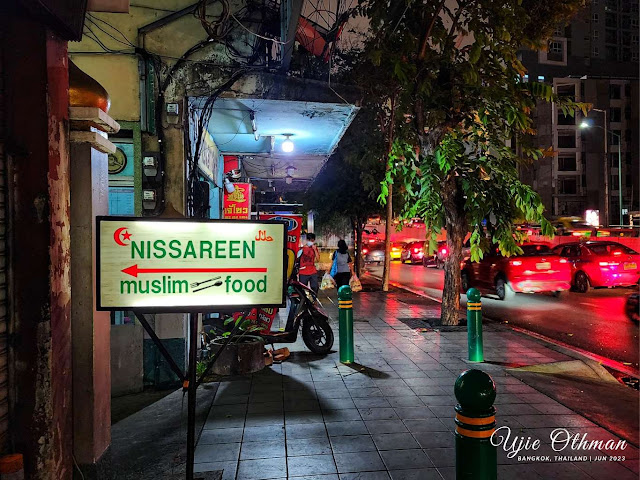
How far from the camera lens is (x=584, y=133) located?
1927 inches

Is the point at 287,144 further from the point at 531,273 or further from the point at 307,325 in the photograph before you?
the point at 531,273

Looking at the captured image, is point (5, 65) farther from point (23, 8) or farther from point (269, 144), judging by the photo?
point (269, 144)

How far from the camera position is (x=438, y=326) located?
392 inches

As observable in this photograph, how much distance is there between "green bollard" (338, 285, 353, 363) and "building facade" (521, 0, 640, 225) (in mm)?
44690

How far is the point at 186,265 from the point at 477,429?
6.80 feet

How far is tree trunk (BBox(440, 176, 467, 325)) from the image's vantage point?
9.61 meters

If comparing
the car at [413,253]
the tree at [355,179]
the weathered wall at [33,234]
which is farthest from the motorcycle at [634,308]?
the car at [413,253]

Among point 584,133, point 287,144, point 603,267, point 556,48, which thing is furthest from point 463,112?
point 556,48

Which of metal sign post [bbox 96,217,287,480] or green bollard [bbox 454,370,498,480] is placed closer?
green bollard [bbox 454,370,498,480]

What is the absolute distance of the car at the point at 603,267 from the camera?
15.0m

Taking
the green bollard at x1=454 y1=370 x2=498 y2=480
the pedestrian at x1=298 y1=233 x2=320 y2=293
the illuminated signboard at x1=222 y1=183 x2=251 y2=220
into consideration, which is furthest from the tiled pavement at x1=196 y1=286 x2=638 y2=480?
the illuminated signboard at x1=222 y1=183 x2=251 y2=220

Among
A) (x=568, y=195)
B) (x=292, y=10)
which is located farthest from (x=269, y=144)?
(x=568, y=195)

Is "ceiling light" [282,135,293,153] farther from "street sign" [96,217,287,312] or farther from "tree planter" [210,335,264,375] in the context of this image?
"street sign" [96,217,287,312]

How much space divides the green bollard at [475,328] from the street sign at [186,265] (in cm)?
472
